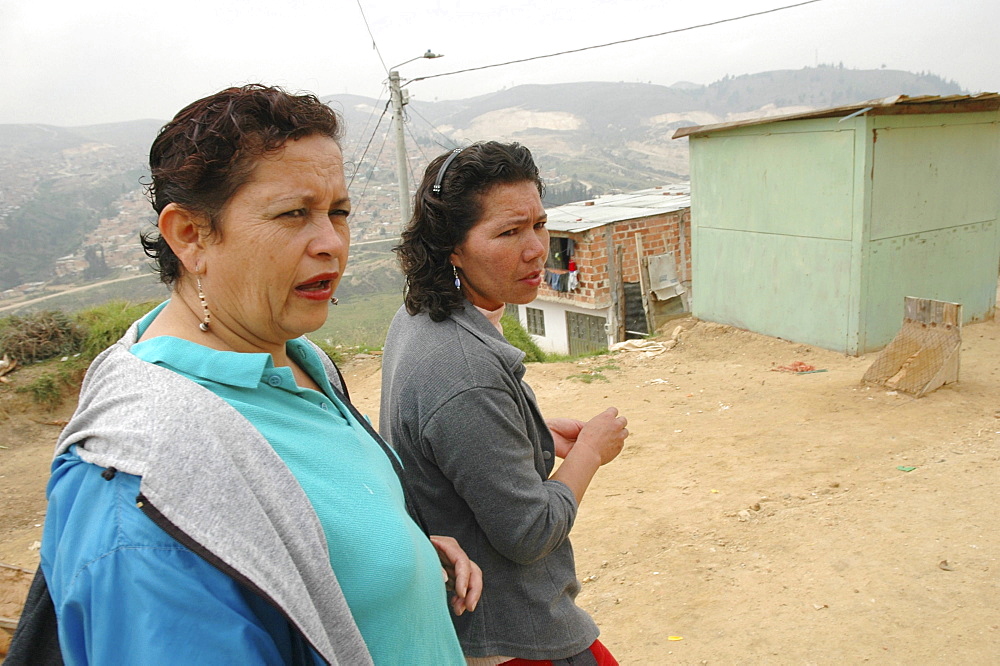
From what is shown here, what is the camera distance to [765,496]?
461cm

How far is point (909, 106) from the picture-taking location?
7.80m

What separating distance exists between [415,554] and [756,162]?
30.2 ft

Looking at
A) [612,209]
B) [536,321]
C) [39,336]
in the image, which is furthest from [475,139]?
[536,321]

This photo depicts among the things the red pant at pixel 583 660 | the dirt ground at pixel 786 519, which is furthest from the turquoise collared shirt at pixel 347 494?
the dirt ground at pixel 786 519

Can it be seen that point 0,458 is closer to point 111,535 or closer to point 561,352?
point 111,535

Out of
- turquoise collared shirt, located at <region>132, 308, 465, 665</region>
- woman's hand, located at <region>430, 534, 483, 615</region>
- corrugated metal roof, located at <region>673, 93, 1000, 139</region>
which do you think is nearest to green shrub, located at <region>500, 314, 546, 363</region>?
corrugated metal roof, located at <region>673, 93, 1000, 139</region>

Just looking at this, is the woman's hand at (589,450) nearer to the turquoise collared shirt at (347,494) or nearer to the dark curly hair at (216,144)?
the turquoise collared shirt at (347,494)

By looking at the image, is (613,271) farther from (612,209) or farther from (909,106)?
(909,106)

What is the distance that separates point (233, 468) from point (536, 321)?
69.2 ft

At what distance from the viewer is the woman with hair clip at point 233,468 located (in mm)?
745

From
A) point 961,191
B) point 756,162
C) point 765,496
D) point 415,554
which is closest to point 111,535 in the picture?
point 415,554

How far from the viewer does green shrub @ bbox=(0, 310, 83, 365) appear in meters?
8.66

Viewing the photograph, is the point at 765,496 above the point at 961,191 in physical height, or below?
below

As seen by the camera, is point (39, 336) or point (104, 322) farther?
point (104, 322)
